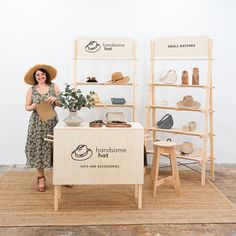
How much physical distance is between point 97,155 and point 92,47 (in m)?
1.91

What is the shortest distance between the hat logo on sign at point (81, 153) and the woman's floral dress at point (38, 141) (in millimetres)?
718

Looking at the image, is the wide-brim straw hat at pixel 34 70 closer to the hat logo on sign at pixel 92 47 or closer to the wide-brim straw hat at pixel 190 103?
the hat logo on sign at pixel 92 47

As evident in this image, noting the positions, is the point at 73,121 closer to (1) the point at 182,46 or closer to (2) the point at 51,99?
(2) the point at 51,99

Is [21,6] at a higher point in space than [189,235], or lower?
higher

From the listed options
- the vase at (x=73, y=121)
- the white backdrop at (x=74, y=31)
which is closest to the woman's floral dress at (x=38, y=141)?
the vase at (x=73, y=121)

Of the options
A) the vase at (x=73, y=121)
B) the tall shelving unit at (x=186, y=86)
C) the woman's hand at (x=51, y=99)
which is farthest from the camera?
the tall shelving unit at (x=186, y=86)

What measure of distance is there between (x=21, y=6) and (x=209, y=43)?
9.01ft

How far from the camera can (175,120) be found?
5848mm

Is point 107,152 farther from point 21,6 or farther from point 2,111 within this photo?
point 21,6

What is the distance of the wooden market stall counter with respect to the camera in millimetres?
3805

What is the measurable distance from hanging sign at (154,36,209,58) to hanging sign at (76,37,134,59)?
0.38m

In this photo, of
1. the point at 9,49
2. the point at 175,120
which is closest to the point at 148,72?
the point at 175,120

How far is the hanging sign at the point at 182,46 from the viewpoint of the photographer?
16.1ft

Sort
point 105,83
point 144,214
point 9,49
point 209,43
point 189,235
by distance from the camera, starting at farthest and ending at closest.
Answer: point 9,49
point 105,83
point 209,43
point 144,214
point 189,235
